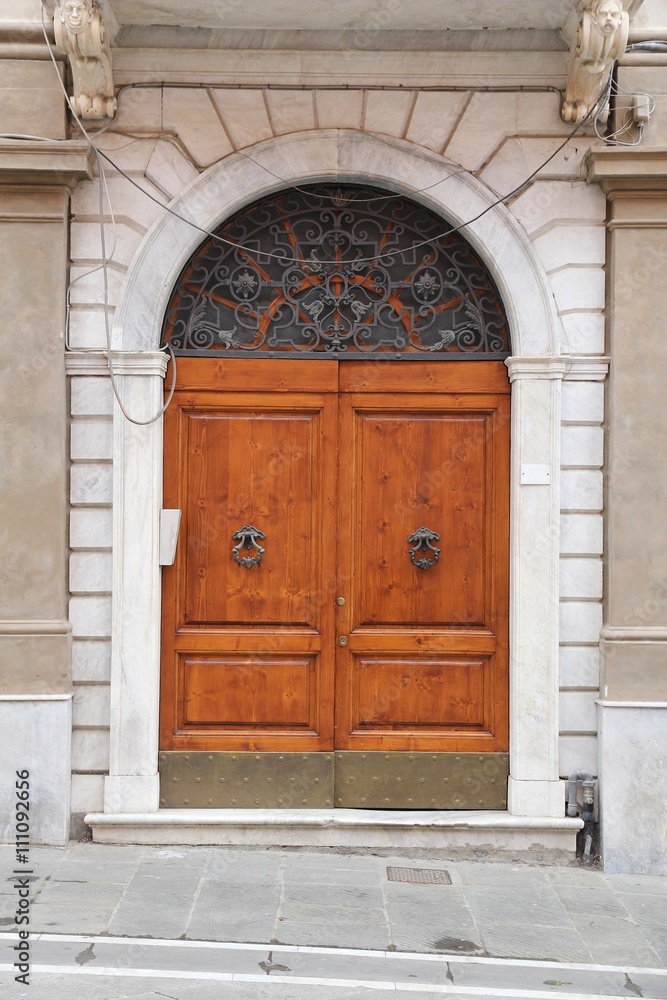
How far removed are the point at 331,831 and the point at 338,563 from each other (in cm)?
169

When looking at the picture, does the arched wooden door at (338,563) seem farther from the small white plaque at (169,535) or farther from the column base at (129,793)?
the column base at (129,793)

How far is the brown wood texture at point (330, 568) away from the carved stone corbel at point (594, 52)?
5.65ft

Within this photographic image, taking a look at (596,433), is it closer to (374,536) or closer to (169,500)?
(374,536)

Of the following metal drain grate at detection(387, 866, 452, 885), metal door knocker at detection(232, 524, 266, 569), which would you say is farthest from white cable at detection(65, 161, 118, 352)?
metal drain grate at detection(387, 866, 452, 885)

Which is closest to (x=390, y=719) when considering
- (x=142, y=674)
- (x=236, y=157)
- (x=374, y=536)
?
(x=374, y=536)

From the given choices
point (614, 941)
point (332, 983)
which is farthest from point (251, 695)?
point (614, 941)

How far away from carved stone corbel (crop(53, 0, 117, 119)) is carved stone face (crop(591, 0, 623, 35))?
2.95 m

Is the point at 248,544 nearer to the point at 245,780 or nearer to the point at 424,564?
the point at 424,564

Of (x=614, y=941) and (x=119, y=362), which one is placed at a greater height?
(x=119, y=362)

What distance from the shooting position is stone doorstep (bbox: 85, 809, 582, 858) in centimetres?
611

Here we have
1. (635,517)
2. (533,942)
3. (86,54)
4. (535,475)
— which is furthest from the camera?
(535,475)

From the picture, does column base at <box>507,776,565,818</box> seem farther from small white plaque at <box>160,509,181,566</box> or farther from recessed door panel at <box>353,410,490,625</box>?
small white plaque at <box>160,509,181,566</box>

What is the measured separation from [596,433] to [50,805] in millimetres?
4164

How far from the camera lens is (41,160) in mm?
6031
